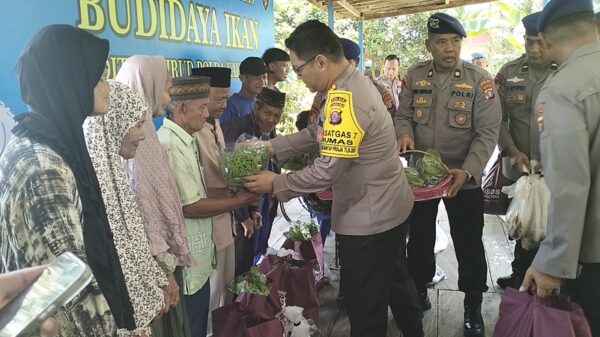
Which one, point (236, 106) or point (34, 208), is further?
point (236, 106)

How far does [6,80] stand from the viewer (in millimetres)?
1607

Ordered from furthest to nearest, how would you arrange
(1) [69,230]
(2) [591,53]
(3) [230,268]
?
(3) [230,268]
(2) [591,53]
(1) [69,230]

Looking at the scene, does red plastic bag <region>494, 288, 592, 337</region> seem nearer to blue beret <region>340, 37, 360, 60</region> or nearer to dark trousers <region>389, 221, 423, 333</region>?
dark trousers <region>389, 221, 423, 333</region>

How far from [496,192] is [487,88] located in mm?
930

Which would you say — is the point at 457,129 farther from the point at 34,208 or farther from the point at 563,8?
the point at 34,208

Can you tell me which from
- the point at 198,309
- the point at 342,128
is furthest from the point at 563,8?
the point at 198,309

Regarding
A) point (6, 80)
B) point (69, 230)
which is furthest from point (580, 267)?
point (6, 80)

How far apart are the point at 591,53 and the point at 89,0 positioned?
78.4 inches

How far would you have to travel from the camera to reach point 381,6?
25.5 feet

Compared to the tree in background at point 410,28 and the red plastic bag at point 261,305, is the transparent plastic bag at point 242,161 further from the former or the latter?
the tree in background at point 410,28

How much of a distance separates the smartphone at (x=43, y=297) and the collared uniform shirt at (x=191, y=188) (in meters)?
1.17

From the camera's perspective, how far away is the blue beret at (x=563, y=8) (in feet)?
5.02

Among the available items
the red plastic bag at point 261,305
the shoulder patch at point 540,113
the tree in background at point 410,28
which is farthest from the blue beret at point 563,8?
the tree in background at point 410,28

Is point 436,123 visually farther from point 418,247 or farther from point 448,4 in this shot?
point 448,4
